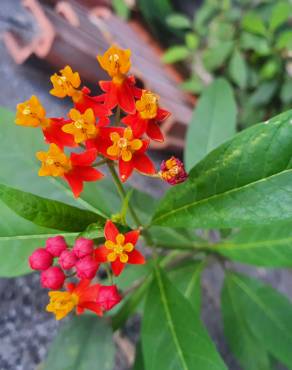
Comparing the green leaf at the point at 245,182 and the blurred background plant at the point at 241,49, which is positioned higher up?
the green leaf at the point at 245,182

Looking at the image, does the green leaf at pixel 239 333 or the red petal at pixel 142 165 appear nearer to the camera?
the red petal at pixel 142 165

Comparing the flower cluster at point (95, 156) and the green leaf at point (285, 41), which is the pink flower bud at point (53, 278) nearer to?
the flower cluster at point (95, 156)

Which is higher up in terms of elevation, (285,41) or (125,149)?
(125,149)

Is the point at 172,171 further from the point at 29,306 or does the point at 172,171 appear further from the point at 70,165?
the point at 29,306

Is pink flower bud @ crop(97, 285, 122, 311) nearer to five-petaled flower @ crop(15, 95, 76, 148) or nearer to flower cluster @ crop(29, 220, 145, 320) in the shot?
flower cluster @ crop(29, 220, 145, 320)

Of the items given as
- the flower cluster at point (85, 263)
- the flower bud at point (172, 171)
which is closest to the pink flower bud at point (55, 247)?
the flower cluster at point (85, 263)

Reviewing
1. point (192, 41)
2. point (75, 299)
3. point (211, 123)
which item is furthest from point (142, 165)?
point (192, 41)
